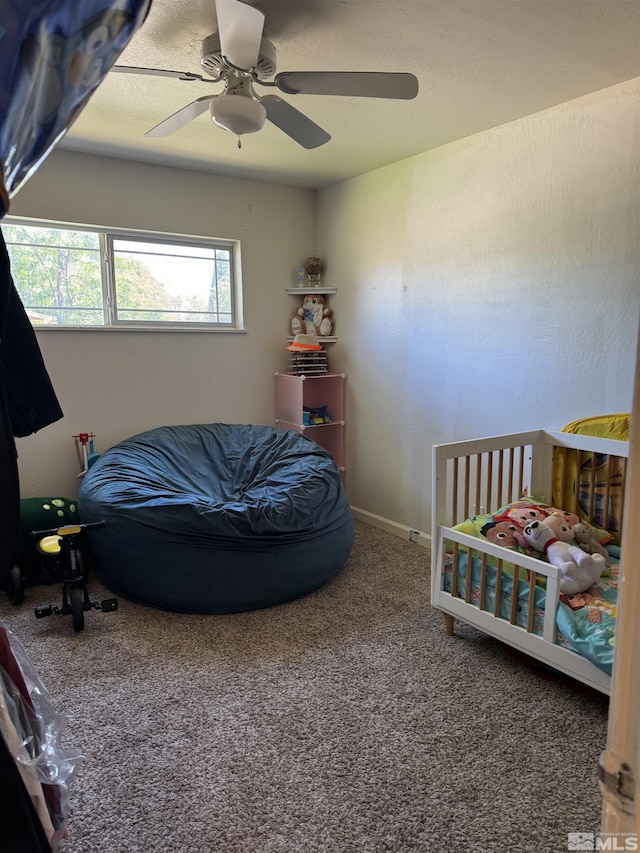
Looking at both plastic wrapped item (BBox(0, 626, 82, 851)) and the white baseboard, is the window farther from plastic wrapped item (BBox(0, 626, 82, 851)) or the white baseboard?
plastic wrapped item (BBox(0, 626, 82, 851))

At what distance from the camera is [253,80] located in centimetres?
190

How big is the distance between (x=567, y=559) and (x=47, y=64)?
84.0 inches

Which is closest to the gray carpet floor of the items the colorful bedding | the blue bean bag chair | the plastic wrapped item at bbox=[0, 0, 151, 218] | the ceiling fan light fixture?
the blue bean bag chair

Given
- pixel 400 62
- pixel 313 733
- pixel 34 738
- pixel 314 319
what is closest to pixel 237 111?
pixel 400 62

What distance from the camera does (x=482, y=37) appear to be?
186 centimetres

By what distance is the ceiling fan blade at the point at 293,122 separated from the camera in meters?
1.94

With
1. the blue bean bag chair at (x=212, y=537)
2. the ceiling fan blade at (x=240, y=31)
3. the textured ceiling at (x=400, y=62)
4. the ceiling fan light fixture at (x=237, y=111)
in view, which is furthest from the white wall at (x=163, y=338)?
the ceiling fan blade at (x=240, y=31)

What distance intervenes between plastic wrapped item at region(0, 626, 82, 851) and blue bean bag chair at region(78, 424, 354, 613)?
1170mm

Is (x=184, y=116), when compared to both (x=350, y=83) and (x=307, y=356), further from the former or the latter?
(x=307, y=356)

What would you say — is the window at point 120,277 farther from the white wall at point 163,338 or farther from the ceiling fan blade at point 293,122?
the ceiling fan blade at point 293,122

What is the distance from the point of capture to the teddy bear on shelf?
3.98 m

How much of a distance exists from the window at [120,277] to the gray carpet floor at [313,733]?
183 cm

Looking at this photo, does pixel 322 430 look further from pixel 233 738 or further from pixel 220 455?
pixel 233 738

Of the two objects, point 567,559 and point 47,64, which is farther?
point 567,559
